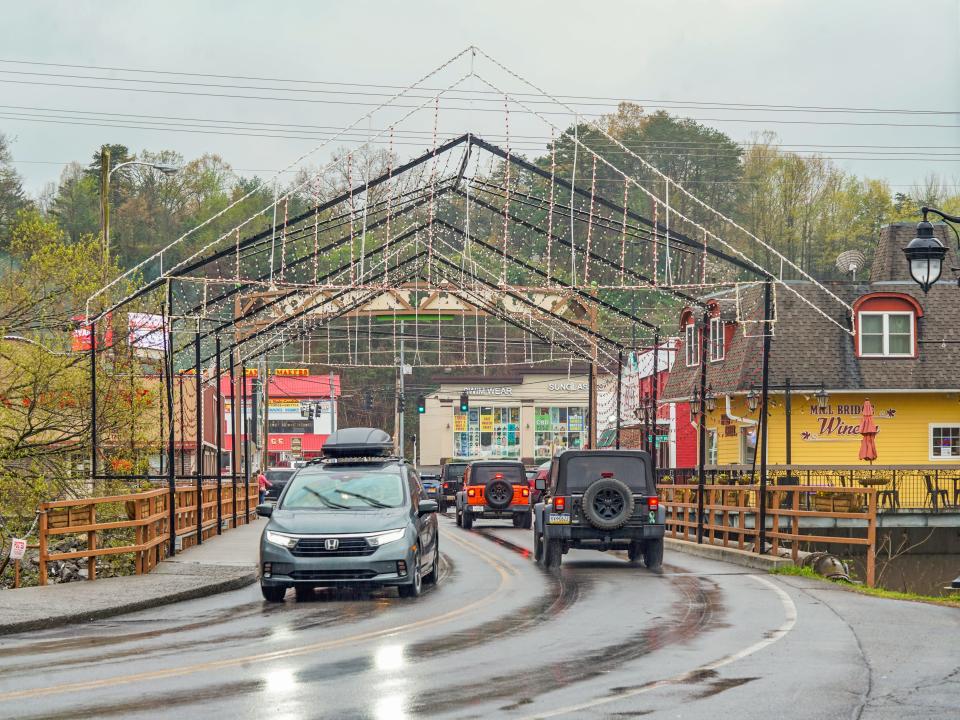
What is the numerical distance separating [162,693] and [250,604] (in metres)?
7.74

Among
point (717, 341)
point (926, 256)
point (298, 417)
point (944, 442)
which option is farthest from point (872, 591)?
point (298, 417)

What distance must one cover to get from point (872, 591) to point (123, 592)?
1070 centimetres

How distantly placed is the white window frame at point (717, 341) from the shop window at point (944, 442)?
7.54 metres

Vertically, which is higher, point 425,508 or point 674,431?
point 674,431

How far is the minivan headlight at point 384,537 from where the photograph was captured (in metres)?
18.1

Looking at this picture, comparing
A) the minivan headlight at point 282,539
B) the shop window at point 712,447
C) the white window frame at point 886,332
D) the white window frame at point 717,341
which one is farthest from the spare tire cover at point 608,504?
the shop window at point 712,447

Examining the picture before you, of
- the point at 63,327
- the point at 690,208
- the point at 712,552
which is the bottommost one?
the point at 712,552

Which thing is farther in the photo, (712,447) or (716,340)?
(712,447)

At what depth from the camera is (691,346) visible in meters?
55.7

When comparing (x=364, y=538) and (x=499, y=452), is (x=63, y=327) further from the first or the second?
(x=499, y=452)

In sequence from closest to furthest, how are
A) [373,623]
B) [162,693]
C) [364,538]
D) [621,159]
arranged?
[162,693], [373,623], [364,538], [621,159]

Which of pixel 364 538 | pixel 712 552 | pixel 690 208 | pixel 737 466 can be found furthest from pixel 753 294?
pixel 690 208

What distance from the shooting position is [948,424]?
4816 centimetres

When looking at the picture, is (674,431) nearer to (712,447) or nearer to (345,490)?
(712,447)
